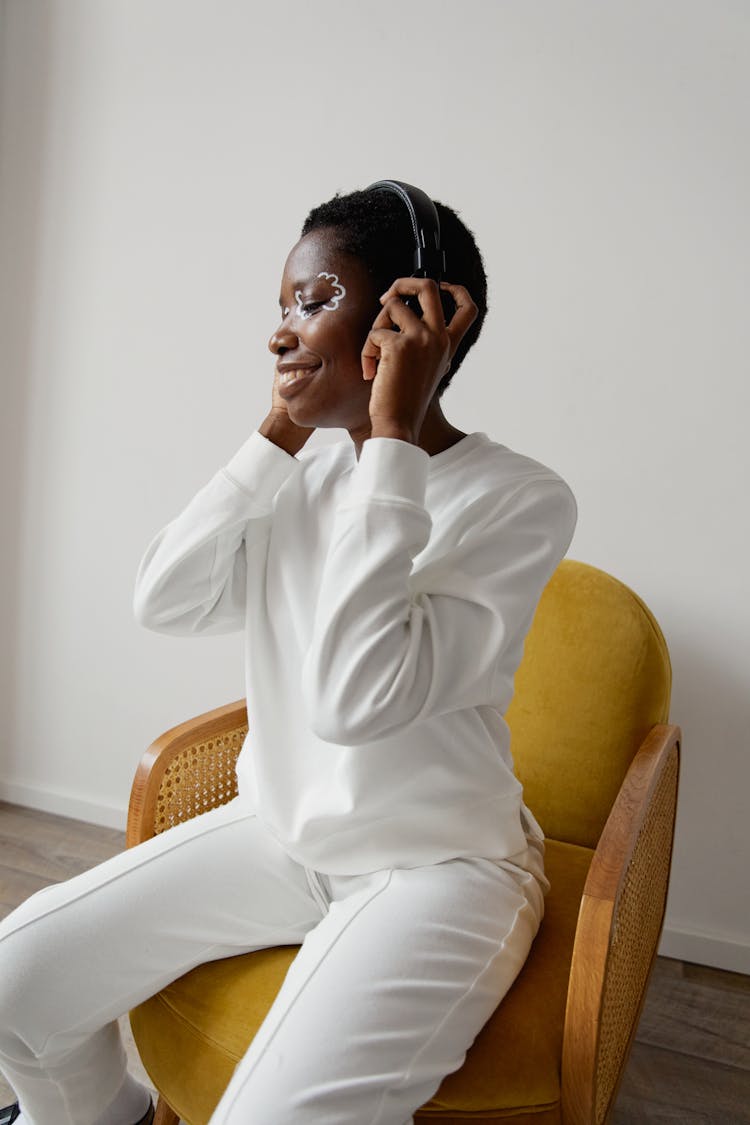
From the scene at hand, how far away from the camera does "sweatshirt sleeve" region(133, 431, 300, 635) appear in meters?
1.14

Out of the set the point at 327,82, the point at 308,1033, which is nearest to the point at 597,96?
the point at 327,82

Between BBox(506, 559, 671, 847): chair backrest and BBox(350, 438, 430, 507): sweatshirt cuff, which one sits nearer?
BBox(350, 438, 430, 507): sweatshirt cuff

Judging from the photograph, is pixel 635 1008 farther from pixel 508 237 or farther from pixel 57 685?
pixel 57 685

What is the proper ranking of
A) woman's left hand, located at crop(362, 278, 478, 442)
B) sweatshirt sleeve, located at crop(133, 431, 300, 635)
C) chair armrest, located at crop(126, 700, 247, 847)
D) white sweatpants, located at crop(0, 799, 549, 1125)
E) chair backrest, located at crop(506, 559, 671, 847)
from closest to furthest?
1. white sweatpants, located at crop(0, 799, 549, 1125)
2. woman's left hand, located at crop(362, 278, 478, 442)
3. sweatshirt sleeve, located at crop(133, 431, 300, 635)
4. chair armrest, located at crop(126, 700, 247, 847)
5. chair backrest, located at crop(506, 559, 671, 847)

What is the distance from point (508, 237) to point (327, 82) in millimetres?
478

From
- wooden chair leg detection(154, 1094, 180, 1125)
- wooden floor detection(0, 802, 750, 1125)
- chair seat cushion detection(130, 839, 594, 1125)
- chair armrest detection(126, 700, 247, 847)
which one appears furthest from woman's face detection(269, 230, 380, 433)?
wooden floor detection(0, 802, 750, 1125)

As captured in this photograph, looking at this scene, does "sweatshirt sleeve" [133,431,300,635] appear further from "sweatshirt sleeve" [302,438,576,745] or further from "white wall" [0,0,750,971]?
"white wall" [0,0,750,971]

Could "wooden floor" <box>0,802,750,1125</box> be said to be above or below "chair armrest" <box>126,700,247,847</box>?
below

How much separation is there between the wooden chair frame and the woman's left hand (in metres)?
0.47

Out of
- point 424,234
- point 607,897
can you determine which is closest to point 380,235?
point 424,234

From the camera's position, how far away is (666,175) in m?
1.69

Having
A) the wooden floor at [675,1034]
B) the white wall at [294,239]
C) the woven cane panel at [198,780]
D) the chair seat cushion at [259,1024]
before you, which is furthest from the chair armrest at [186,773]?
the white wall at [294,239]

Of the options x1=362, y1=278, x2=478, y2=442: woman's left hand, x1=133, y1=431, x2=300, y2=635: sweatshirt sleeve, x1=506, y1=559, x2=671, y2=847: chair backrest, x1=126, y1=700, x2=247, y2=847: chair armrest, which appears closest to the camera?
x1=362, y1=278, x2=478, y2=442: woman's left hand

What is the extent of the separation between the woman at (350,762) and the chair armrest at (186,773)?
4.4 inches
